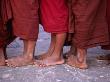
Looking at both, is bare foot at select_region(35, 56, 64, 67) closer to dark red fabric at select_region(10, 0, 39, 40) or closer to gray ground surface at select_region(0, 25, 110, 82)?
gray ground surface at select_region(0, 25, 110, 82)

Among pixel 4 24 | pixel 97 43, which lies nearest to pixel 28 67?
pixel 4 24

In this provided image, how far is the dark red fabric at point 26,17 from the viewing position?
11.0 feet

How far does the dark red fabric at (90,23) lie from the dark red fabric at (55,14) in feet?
0.41

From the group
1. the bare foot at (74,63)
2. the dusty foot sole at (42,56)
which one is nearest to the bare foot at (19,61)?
the dusty foot sole at (42,56)

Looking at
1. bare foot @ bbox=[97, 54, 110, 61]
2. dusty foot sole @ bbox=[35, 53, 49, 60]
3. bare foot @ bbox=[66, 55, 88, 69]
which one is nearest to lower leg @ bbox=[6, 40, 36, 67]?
dusty foot sole @ bbox=[35, 53, 49, 60]

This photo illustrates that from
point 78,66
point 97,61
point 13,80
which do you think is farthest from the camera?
point 97,61

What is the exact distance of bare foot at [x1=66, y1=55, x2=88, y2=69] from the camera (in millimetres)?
3502

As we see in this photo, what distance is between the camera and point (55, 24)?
3422mm

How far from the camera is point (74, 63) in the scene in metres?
3.55

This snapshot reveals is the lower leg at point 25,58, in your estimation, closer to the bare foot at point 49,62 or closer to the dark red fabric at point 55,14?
the bare foot at point 49,62

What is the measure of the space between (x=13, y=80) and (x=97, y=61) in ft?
3.25

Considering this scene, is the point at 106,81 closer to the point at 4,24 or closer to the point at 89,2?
the point at 89,2

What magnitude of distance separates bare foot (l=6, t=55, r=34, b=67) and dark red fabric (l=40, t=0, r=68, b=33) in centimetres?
38

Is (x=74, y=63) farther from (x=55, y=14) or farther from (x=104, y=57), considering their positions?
(x=55, y=14)
